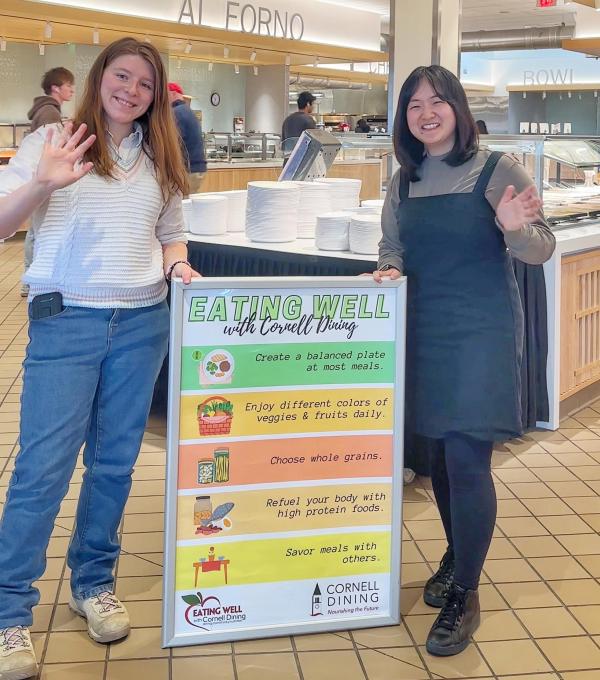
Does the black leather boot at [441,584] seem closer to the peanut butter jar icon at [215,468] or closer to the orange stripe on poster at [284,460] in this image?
the orange stripe on poster at [284,460]

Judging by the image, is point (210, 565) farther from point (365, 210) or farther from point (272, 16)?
point (272, 16)

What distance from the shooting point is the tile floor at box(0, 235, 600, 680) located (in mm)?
2436

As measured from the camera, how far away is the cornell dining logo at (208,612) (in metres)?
2.44

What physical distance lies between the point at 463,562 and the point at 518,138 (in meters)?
2.70

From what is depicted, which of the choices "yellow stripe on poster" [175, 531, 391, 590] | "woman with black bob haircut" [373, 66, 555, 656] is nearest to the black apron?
"woman with black bob haircut" [373, 66, 555, 656]

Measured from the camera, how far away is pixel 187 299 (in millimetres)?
2336

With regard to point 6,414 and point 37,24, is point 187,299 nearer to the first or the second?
point 6,414

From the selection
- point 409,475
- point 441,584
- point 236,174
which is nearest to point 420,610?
point 441,584

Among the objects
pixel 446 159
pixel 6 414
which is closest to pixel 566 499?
pixel 446 159

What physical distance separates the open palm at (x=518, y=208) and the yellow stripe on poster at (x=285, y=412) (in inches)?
22.3

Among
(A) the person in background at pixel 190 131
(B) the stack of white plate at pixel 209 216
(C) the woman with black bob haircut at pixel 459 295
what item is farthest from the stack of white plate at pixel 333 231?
(A) the person in background at pixel 190 131

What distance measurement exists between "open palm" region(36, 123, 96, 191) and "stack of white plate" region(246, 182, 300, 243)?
2.10 metres

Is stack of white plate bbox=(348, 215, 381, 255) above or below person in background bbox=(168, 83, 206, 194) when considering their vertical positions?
below

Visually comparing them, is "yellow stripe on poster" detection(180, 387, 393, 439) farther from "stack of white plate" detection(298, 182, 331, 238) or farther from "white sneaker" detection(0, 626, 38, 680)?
"stack of white plate" detection(298, 182, 331, 238)
